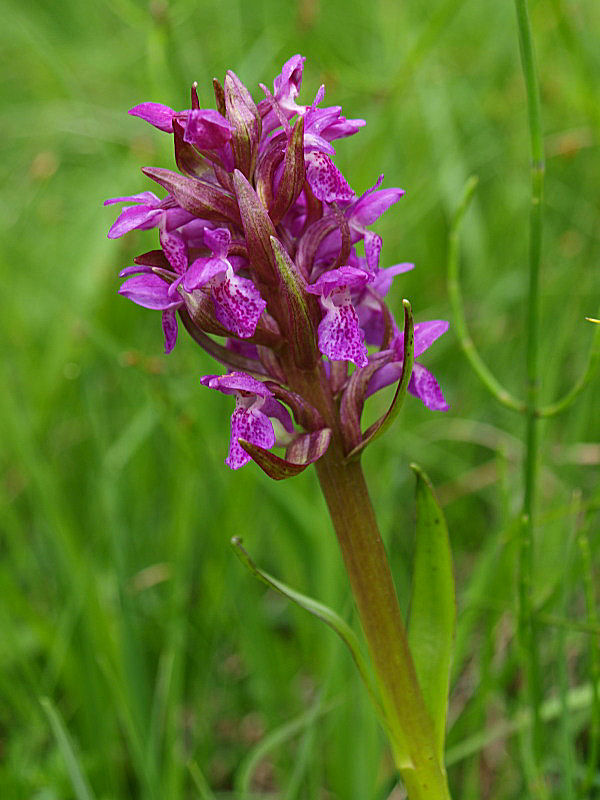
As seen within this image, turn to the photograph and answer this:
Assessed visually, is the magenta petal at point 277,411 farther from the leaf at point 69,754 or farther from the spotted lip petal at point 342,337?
the leaf at point 69,754

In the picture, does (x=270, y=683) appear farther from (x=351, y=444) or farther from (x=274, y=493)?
(x=351, y=444)

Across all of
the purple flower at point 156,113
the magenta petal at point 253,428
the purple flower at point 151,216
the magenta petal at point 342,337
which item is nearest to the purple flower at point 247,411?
the magenta petal at point 253,428

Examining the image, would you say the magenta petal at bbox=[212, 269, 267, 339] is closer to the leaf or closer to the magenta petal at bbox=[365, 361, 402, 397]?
the magenta petal at bbox=[365, 361, 402, 397]

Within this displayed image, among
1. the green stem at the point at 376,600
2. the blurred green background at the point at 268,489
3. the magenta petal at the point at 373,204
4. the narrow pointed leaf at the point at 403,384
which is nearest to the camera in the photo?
the narrow pointed leaf at the point at 403,384

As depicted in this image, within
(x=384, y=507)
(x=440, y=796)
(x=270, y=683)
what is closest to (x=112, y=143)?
(x=384, y=507)

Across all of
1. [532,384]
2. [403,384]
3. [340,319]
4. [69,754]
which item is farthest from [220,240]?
[69,754]

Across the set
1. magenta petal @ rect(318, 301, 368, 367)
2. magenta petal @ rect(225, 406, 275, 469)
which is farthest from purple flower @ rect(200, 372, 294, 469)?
magenta petal @ rect(318, 301, 368, 367)
